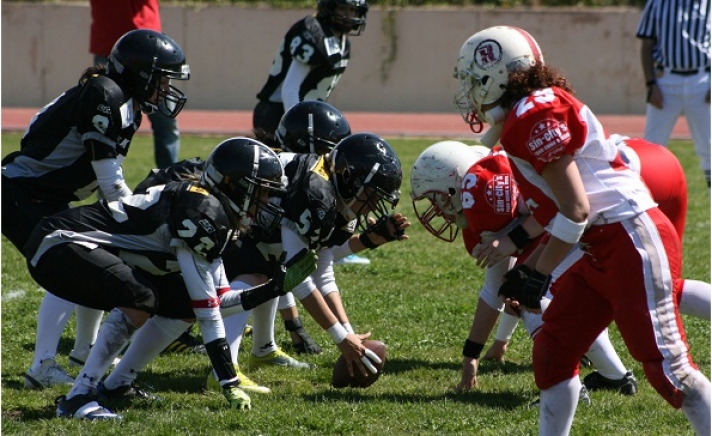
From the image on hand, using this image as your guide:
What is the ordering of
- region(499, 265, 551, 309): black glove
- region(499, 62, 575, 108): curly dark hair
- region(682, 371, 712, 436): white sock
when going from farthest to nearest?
region(499, 62, 575, 108): curly dark hair → region(499, 265, 551, 309): black glove → region(682, 371, 712, 436): white sock

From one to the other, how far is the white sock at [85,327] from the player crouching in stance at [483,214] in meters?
1.69

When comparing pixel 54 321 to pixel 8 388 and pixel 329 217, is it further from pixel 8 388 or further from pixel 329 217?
pixel 329 217

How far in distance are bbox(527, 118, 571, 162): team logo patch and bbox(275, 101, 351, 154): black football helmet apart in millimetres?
2044

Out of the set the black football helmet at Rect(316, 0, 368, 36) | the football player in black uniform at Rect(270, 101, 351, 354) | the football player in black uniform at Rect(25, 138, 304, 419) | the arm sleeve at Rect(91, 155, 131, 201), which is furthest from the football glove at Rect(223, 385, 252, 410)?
the black football helmet at Rect(316, 0, 368, 36)

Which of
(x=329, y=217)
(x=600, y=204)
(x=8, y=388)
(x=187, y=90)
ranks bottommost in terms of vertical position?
(x=187, y=90)

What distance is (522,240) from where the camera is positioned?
14.6 feet

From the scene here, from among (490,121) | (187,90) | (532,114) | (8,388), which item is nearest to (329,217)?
(490,121)

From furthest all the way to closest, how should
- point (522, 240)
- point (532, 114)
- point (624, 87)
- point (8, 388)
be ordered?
1. point (624, 87)
2. point (8, 388)
3. point (522, 240)
4. point (532, 114)

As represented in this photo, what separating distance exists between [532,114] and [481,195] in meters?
0.99

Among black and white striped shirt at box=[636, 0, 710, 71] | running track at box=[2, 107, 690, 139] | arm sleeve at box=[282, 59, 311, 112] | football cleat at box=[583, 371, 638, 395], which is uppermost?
black and white striped shirt at box=[636, 0, 710, 71]

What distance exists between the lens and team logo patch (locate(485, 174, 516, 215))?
446 centimetres

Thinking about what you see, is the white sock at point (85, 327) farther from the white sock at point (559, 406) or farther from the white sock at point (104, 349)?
the white sock at point (559, 406)

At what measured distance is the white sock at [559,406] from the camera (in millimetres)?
3719

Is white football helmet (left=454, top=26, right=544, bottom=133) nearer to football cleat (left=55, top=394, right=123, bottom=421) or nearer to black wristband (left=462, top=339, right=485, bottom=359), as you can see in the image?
black wristband (left=462, top=339, right=485, bottom=359)
